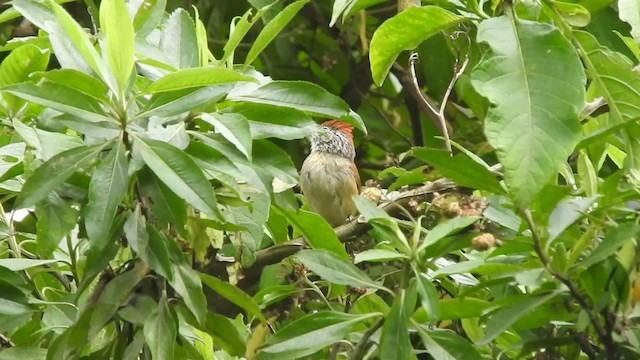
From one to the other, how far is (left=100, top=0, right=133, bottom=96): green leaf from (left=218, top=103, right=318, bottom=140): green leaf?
18cm

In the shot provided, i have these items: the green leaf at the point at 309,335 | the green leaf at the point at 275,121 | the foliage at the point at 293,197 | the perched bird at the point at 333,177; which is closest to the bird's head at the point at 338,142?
the perched bird at the point at 333,177

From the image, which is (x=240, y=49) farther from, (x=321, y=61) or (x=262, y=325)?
(x=262, y=325)

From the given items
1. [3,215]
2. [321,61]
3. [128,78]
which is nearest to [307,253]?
[128,78]

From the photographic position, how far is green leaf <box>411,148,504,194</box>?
1661 mm

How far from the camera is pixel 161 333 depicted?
5.67ft

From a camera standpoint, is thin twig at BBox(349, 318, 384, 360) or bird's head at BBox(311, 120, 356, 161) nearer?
thin twig at BBox(349, 318, 384, 360)

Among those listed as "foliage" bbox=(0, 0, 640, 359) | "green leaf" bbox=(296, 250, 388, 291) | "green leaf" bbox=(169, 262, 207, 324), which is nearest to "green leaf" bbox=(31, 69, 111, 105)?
"foliage" bbox=(0, 0, 640, 359)

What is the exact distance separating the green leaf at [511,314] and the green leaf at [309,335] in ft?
0.76

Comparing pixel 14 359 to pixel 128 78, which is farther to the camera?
pixel 14 359

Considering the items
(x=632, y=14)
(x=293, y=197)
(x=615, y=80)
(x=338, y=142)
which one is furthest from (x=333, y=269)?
(x=338, y=142)

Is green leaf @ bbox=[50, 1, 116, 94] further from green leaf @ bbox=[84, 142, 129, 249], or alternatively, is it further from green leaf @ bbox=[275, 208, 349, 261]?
green leaf @ bbox=[275, 208, 349, 261]

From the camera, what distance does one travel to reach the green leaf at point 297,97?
1.86 m

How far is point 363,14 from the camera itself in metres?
3.90

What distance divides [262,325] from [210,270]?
36cm
